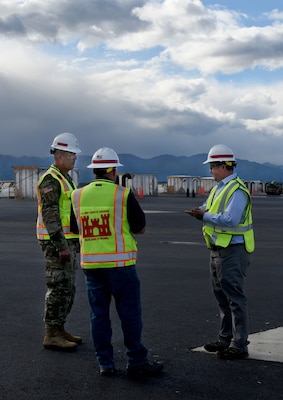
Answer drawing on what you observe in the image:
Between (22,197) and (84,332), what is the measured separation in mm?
59484

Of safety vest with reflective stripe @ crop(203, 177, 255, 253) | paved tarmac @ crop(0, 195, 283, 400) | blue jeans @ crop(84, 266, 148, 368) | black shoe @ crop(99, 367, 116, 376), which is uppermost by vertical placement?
safety vest with reflective stripe @ crop(203, 177, 255, 253)

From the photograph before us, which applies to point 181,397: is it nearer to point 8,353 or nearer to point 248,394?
point 248,394

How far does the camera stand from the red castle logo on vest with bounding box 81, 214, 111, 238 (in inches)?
244

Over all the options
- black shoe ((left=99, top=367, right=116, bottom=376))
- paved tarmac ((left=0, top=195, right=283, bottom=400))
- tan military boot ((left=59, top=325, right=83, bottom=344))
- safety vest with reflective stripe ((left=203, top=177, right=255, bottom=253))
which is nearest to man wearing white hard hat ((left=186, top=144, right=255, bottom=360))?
safety vest with reflective stripe ((left=203, top=177, right=255, bottom=253))

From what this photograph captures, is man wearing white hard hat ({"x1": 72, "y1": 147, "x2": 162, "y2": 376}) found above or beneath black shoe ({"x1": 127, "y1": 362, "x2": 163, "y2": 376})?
above

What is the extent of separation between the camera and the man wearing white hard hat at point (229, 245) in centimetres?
673

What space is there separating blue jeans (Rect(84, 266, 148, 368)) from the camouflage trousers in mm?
1071

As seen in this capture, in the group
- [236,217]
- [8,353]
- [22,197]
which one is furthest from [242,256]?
[22,197]

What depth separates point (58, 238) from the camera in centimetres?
711

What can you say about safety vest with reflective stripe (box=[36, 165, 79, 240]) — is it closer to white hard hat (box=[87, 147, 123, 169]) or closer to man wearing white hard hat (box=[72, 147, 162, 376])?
man wearing white hard hat (box=[72, 147, 162, 376])

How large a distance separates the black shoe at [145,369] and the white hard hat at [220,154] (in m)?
2.03

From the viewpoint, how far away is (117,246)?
6.19 metres

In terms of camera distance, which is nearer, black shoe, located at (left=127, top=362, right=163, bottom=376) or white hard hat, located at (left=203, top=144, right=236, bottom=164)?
black shoe, located at (left=127, top=362, right=163, bottom=376)

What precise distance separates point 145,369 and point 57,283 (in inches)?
62.5
